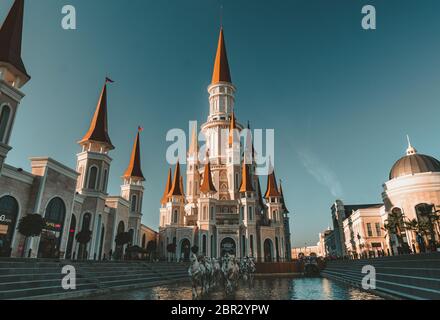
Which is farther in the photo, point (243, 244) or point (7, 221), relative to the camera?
point (243, 244)

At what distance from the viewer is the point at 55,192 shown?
24.2m

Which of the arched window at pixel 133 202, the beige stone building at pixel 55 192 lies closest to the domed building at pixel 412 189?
the arched window at pixel 133 202

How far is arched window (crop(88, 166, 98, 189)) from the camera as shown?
30.1 meters

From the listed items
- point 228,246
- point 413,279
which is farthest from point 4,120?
point 228,246

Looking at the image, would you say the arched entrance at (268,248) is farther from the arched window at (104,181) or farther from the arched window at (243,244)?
the arched window at (104,181)

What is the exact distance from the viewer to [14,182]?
21016 mm

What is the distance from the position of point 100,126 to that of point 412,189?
4153 centimetres

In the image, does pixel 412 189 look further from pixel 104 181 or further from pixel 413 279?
pixel 104 181

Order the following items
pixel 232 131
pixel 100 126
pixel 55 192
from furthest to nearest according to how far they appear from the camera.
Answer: pixel 232 131, pixel 100 126, pixel 55 192

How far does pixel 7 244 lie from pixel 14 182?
186 inches

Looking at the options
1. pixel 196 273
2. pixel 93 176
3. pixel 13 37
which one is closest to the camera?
pixel 196 273

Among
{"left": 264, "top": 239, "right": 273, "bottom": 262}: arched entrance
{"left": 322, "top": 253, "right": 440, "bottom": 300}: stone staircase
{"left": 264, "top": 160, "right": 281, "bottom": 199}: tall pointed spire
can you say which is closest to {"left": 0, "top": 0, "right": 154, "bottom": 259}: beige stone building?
{"left": 322, "top": 253, "right": 440, "bottom": 300}: stone staircase

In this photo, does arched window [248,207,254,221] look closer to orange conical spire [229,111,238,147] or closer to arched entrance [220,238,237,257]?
arched entrance [220,238,237,257]
